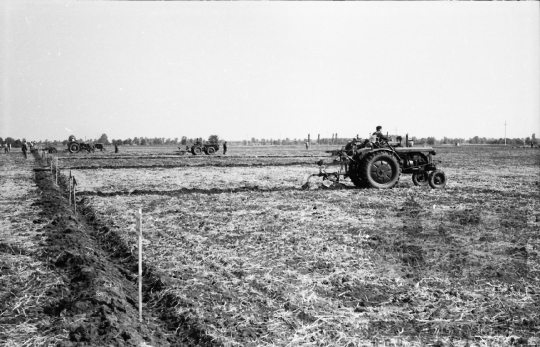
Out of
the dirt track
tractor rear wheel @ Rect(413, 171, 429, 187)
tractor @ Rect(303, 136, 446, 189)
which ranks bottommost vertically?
the dirt track

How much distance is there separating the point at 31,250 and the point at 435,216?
7811mm

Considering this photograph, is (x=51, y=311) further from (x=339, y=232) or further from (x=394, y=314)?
(x=339, y=232)

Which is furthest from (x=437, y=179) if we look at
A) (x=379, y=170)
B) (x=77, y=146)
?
(x=77, y=146)

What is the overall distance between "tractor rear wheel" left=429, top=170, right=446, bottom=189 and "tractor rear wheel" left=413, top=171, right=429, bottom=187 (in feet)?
1.47

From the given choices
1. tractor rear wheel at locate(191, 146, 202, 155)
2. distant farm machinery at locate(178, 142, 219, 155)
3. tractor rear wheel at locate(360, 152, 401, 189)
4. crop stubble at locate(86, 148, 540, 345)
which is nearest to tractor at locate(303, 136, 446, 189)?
tractor rear wheel at locate(360, 152, 401, 189)

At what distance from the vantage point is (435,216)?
9844 mm

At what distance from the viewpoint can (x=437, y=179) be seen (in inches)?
587

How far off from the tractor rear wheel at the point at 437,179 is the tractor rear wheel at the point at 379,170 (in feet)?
3.93

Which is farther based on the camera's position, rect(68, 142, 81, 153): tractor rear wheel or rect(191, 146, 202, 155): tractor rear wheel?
rect(68, 142, 81, 153): tractor rear wheel

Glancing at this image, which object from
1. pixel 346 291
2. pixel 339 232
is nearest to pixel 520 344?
pixel 346 291

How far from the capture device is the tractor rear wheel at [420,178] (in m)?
15.4

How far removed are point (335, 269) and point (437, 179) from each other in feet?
32.3

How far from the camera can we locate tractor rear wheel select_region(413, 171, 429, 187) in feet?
50.6

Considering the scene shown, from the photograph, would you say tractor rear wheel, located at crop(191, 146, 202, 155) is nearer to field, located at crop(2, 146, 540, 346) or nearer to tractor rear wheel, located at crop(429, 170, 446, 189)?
tractor rear wheel, located at crop(429, 170, 446, 189)
